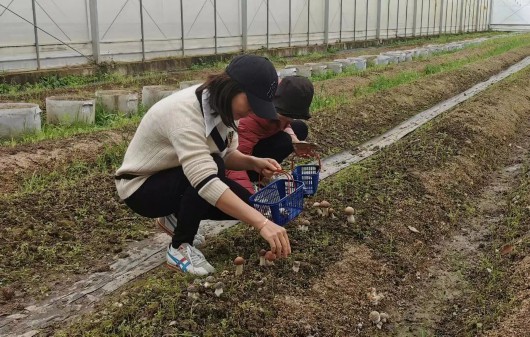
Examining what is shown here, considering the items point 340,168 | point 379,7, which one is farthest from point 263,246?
point 379,7

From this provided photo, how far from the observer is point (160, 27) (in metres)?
13.2

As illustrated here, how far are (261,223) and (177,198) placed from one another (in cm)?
69

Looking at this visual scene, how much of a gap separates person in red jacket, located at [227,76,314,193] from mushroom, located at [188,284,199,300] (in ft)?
2.67

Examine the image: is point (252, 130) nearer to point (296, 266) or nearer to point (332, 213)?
point (332, 213)

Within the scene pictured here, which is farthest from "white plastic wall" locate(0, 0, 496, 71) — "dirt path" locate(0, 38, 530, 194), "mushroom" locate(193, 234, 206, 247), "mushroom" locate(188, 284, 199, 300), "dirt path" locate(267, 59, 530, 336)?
"mushroom" locate(188, 284, 199, 300)

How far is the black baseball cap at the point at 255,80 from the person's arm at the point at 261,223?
440mm

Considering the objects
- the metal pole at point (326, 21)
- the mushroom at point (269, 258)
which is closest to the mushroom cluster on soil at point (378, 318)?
the mushroom at point (269, 258)

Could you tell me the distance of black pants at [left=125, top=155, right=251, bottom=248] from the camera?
297 cm

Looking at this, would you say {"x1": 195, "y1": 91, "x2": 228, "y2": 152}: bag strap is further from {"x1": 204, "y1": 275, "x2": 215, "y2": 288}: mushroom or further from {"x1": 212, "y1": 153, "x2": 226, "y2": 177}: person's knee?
{"x1": 204, "y1": 275, "x2": 215, "y2": 288}: mushroom

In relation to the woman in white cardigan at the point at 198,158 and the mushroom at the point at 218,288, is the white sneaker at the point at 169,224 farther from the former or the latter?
the mushroom at the point at 218,288

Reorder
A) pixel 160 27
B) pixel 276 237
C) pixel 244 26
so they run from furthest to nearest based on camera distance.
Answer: pixel 244 26 < pixel 160 27 < pixel 276 237

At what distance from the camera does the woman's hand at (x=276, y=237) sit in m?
2.52

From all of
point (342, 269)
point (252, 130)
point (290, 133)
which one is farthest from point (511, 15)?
point (342, 269)

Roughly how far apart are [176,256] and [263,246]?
0.61 meters
